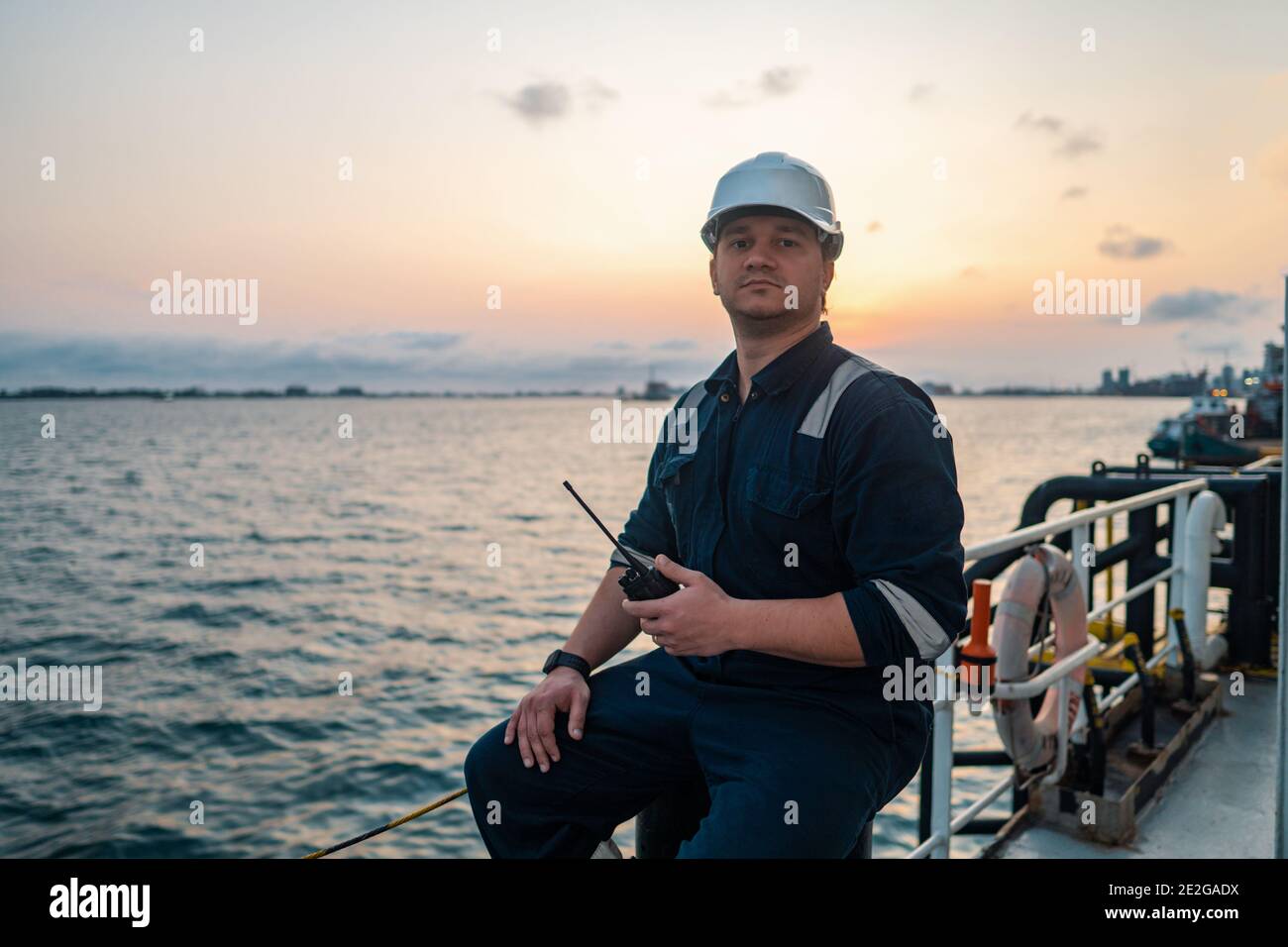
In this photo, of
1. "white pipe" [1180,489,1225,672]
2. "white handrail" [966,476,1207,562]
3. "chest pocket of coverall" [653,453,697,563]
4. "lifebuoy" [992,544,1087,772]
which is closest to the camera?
"chest pocket of coverall" [653,453,697,563]

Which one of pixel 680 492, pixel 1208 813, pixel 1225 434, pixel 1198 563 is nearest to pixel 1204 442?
pixel 1225 434

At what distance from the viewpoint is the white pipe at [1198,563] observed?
633cm

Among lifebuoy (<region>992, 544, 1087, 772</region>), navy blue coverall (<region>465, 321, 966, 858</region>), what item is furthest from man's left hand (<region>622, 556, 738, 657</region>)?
lifebuoy (<region>992, 544, 1087, 772</region>)

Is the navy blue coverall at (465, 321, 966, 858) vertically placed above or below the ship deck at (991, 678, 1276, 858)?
above

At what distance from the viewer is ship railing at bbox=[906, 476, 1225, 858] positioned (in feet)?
10.8

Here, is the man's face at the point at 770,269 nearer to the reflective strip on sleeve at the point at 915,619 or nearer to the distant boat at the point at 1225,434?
the reflective strip on sleeve at the point at 915,619

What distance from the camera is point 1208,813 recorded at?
427cm

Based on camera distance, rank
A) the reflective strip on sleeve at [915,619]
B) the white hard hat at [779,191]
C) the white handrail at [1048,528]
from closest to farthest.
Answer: the reflective strip on sleeve at [915,619] < the white hard hat at [779,191] < the white handrail at [1048,528]

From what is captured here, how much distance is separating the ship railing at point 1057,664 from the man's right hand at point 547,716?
1.19m

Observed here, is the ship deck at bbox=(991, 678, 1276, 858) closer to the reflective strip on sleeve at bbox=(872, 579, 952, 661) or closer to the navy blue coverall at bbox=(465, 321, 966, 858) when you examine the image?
the navy blue coverall at bbox=(465, 321, 966, 858)

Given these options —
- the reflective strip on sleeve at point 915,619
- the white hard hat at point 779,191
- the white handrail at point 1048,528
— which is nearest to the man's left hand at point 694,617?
the reflective strip on sleeve at point 915,619

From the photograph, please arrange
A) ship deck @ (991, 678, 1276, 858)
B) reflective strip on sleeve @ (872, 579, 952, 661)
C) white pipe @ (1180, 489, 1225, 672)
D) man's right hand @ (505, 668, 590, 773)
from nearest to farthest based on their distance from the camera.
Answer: reflective strip on sleeve @ (872, 579, 952, 661) < man's right hand @ (505, 668, 590, 773) < ship deck @ (991, 678, 1276, 858) < white pipe @ (1180, 489, 1225, 672)

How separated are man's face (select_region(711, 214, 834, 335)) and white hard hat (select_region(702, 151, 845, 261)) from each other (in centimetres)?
4
